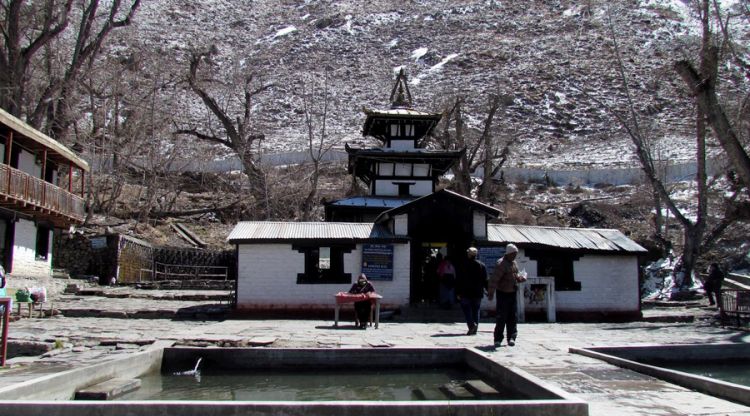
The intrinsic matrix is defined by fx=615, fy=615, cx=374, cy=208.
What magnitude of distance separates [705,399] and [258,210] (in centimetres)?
3766

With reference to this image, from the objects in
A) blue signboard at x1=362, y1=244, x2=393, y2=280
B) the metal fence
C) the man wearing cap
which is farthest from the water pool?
the metal fence

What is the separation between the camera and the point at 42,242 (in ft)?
84.0

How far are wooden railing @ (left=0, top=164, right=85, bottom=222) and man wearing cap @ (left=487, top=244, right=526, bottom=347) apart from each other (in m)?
16.8

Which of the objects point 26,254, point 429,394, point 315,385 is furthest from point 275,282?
point 26,254

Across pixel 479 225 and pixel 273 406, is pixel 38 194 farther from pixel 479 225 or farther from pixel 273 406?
pixel 273 406

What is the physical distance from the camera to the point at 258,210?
42344mm

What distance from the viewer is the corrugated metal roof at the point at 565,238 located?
746 inches

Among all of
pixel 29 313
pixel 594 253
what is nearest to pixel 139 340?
pixel 29 313

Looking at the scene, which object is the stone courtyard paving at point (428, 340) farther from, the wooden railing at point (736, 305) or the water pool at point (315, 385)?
the water pool at point (315, 385)

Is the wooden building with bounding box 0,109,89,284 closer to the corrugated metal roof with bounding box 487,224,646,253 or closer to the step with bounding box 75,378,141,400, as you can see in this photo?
the step with bounding box 75,378,141,400

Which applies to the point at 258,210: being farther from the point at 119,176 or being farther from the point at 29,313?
the point at 29,313

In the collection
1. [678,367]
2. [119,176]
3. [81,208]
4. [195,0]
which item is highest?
[195,0]

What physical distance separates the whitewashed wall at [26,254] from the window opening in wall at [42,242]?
1.28ft

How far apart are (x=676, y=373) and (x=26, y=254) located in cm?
2340
